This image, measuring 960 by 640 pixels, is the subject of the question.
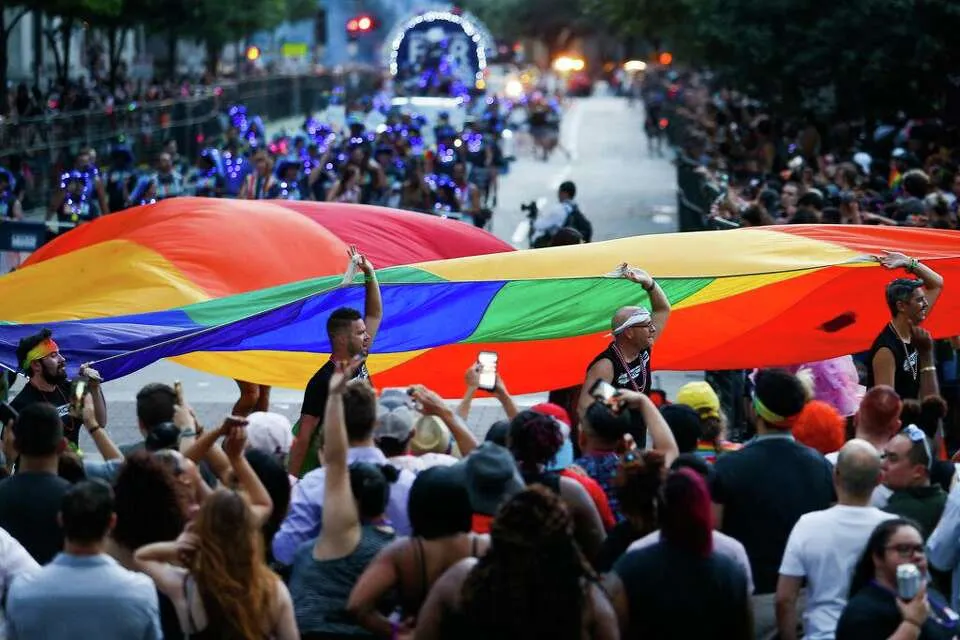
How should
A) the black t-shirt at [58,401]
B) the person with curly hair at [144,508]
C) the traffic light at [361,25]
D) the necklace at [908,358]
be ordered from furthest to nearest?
the traffic light at [361,25] < the necklace at [908,358] < the black t-shirt at [58,401] < the person with curly hair at [144,508]

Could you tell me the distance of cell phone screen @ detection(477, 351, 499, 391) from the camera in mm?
8164

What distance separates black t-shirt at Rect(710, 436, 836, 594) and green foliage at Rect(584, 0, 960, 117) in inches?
672

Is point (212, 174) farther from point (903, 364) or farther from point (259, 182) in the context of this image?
point (903, 364)

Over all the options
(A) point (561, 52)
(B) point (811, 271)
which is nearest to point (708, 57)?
(B) point (811, 271)

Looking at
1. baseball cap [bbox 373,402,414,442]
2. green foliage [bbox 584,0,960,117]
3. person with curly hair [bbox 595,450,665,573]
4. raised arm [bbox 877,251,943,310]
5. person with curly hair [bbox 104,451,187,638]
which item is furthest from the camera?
green foliage [bbox 584,0,960,117]

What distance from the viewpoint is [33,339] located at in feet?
32.3

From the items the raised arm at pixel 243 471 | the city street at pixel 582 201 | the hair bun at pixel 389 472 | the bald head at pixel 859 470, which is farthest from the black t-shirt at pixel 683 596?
the city street at pixel 582 201

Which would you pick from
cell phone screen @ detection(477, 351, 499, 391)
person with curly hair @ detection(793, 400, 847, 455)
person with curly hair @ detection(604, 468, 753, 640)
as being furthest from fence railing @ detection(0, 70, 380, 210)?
person with curly hair @ detection(604, 468, 753, 640)

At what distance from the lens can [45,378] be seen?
9805 mm

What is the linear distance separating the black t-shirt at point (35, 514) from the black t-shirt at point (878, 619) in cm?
311

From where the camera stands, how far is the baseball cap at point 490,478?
6828 mm

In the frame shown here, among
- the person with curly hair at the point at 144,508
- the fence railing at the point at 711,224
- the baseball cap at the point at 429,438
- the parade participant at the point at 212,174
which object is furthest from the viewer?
the parade participant at the point at 212,174

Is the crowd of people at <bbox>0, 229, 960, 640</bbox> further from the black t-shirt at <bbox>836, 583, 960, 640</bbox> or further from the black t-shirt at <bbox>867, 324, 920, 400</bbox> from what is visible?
the black t-shirt at <bbox>867, 324, 920, 400</bbox>

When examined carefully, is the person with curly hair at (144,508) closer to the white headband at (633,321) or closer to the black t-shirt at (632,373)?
the black t-shirt at (632,373)
